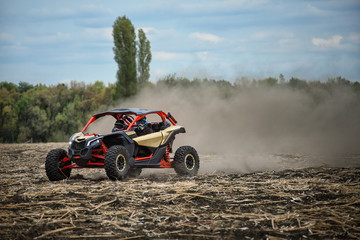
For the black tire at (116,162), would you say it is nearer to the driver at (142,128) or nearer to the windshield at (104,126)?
the driver at (142,128)

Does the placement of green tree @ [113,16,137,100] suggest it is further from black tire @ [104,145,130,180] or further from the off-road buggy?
black tire @ [104,145,130,180]

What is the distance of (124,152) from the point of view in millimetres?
10711

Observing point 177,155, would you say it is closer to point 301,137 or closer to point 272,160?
point 272,160

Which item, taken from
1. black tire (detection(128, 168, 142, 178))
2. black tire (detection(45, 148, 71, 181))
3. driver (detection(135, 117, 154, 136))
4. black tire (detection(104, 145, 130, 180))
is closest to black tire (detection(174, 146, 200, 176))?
driver (detection(135, 117, 154, 136))

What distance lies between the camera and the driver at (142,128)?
38.3ft

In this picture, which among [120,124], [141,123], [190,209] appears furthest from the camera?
[120,124]

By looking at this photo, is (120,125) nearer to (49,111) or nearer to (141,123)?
(141,123)

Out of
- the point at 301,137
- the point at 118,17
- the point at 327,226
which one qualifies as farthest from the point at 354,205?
the point at 118,17

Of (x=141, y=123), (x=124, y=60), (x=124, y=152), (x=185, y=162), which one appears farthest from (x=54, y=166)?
(x=124, y=60)

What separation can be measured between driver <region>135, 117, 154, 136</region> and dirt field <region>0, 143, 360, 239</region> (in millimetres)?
1886

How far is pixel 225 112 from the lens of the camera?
2550 centimetres

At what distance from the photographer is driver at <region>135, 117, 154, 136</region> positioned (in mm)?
11680

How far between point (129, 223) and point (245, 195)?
2.48 metres

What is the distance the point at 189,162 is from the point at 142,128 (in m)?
1.82
